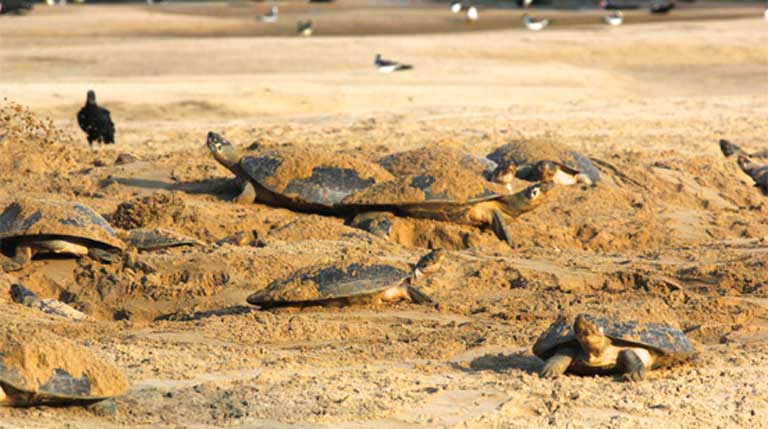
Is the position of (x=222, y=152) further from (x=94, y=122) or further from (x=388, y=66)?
(x=388, y=66)

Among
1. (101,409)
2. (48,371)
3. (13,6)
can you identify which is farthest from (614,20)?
(48,371)

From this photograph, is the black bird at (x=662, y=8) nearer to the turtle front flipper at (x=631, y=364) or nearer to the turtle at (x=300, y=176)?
the turtle at (x=300, y=176)

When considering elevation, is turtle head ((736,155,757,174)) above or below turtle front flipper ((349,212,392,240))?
below

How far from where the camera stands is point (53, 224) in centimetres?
820

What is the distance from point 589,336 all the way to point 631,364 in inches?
11.0

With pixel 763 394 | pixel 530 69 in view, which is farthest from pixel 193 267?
pixel 530 69

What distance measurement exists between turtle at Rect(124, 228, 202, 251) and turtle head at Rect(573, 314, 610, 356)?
3649 millimetres

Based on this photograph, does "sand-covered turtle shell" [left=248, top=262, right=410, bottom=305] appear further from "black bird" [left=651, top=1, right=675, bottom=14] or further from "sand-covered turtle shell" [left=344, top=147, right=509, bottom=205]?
"black bird" [left=651, top=1, right=675, bottom=14]

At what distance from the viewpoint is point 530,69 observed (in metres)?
22.1

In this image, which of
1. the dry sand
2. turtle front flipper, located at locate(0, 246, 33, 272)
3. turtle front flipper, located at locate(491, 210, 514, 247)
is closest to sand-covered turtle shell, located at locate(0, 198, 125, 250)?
turtle front flipper, located at locate(0, 246, 33, 272)

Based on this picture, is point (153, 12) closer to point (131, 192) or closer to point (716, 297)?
point (131, 192)

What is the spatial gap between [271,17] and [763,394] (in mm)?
30431

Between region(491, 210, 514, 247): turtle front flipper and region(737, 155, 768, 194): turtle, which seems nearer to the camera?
region(491, 210, 514, 247): turtle front flipper

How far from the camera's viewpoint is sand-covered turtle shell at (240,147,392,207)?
9.92 m
